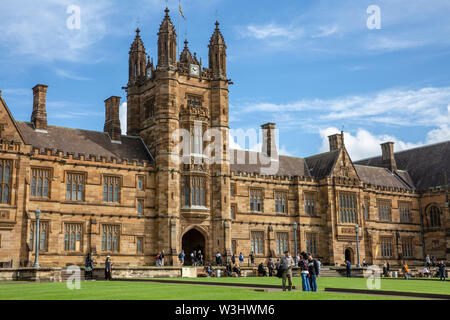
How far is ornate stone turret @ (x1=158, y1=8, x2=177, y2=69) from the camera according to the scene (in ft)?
156

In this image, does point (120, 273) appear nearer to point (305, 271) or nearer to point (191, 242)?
point (305, 271)

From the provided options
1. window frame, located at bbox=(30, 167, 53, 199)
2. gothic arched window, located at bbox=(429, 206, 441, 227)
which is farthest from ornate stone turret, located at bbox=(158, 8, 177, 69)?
gothic arched window, located at bbox=(429, 206, 441, 227)

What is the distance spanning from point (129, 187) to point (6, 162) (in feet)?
33.5

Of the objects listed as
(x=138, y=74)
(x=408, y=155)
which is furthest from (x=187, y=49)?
(x=408, y=155)

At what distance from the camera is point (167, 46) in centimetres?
4772

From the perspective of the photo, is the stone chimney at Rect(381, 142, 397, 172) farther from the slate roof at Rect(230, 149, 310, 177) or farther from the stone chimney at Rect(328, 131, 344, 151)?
the slate roof at Rect(230, 149, 310, 177)

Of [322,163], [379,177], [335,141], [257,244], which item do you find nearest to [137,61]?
[257,244]

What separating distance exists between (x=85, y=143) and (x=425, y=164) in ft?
142

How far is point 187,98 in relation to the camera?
4912 cm

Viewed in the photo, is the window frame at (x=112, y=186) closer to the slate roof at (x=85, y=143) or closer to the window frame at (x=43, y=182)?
the slate roof at (x=85, y=143)

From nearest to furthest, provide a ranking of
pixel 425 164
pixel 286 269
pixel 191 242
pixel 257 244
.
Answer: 1. pixel 286 269
2. pixel 191 242
3. pixel 257 244
4. pixel 425 164

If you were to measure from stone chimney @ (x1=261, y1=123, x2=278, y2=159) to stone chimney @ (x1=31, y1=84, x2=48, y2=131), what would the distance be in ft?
78.2

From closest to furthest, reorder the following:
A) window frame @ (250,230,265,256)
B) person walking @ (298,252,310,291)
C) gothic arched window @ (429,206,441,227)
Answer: person walking @ (298,252,310,291)
window frame @ (250,230,265,256)
gothic arched window @ (429,206,441,227)

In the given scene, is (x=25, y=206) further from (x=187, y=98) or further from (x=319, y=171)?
(x=319, y=171)
